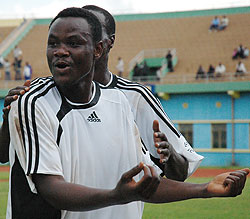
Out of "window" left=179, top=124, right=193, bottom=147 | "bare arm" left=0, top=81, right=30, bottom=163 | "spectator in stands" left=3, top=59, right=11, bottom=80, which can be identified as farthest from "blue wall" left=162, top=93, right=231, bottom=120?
"bare arm" left=0, top=81, right=30, bottom=163

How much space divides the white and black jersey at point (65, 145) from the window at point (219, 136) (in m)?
21.8

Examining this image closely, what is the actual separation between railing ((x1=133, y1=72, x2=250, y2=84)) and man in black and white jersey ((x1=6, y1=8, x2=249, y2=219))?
71.8ft

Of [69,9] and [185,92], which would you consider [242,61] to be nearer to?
[185,92]

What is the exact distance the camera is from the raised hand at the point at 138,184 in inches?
99.6

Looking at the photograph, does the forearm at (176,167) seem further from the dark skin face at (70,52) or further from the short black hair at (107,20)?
the short black hair at (107,20)

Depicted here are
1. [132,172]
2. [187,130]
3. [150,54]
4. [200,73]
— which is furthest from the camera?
[150,54]

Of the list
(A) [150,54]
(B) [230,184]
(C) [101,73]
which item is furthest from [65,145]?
(A) [150,54]

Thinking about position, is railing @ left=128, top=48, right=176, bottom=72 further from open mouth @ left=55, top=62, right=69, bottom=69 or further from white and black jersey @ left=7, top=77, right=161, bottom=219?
open mouth @ left=55, top=62, right=69, bottom=69

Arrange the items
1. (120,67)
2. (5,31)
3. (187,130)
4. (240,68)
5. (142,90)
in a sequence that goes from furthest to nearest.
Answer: (5,31) < (120,67) < (240,68) < (187,130) < (142,90)

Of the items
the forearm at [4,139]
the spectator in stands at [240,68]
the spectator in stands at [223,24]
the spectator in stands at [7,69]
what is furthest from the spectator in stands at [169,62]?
the forearm at [4,139]

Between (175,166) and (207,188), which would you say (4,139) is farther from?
(207,188)

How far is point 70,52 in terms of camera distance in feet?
10.1

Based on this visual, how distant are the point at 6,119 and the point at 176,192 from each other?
1.02 m

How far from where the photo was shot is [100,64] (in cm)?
439
